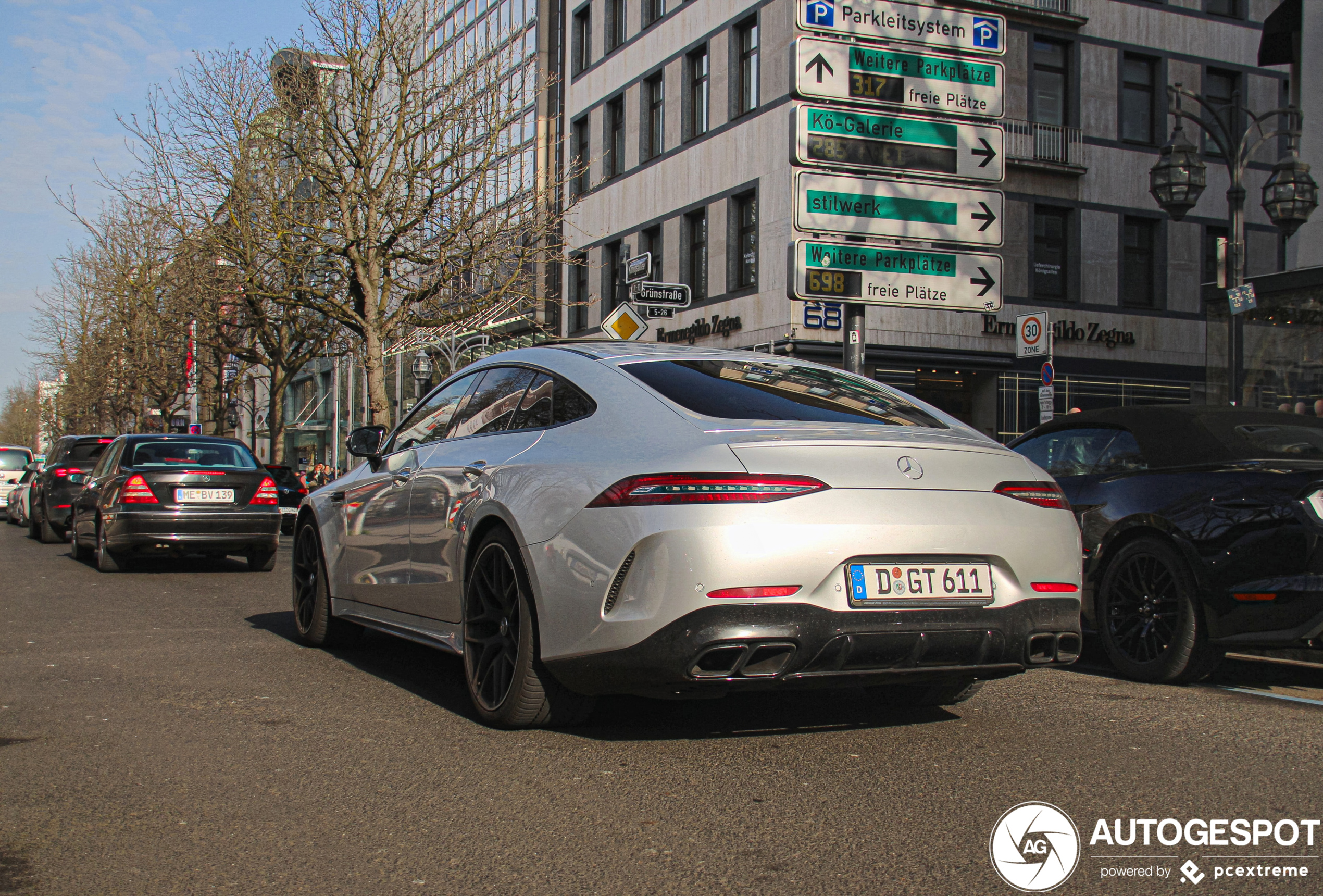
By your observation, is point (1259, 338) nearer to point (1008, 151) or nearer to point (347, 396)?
point (1008, 151)

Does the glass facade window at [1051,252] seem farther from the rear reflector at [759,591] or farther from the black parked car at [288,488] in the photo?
the rear reflector at [759,591]

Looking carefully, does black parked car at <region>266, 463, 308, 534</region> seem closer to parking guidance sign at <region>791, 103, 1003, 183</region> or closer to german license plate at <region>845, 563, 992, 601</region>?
parking guidance sign at <region>791, 103, 1003, 183</region>

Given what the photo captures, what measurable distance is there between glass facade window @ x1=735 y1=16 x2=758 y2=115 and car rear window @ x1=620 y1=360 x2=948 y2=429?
2441cm

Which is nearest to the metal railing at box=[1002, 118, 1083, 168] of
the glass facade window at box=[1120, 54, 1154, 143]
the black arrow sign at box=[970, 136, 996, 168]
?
the glass facade window at box=[1120, 54, 1154, 143]

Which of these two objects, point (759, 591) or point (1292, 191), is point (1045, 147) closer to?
point (1292, 191)

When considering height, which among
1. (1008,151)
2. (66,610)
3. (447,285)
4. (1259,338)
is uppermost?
(1008,151)

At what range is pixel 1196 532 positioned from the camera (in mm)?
6004

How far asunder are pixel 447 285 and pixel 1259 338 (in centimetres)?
1363

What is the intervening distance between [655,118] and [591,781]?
31.5 metres

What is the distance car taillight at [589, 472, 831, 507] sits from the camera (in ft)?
13.5

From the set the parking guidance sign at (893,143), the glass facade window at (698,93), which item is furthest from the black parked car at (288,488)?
the parking guidance sign at (893,143)

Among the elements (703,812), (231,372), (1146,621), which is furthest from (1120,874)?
(231,372)

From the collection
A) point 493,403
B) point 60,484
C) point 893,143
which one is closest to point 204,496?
point 60,484

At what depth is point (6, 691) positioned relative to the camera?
19.3ft
